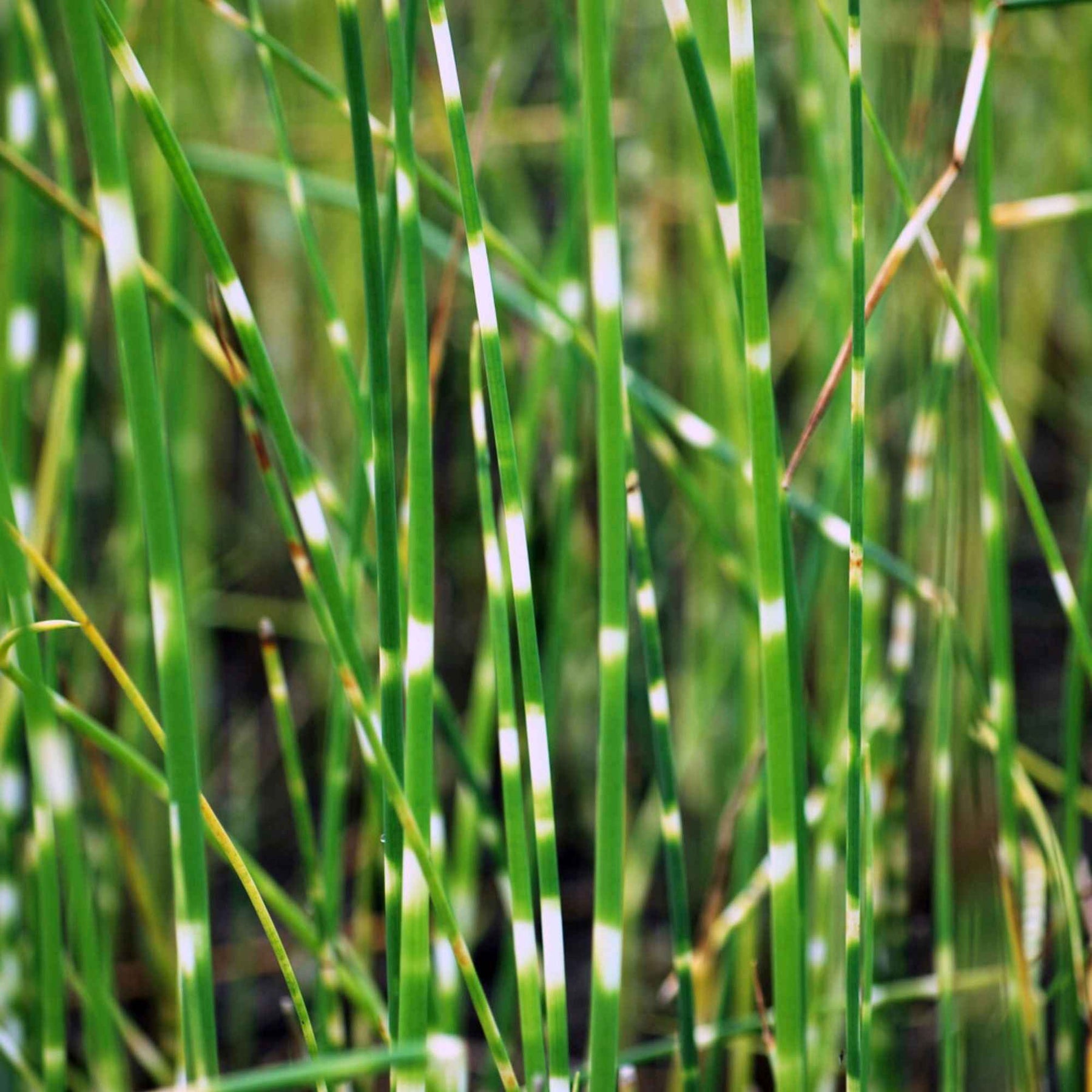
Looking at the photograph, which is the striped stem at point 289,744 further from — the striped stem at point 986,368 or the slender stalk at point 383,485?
the striped stem at point 986,368

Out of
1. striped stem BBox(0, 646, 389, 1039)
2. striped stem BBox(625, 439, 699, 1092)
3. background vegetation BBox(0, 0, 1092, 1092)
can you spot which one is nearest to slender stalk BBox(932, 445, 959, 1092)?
background vegetation BBox(0, 0, 1092, 1092)

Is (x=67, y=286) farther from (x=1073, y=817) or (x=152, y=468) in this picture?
(x=1073, y=817)

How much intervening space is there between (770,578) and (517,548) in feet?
0.22

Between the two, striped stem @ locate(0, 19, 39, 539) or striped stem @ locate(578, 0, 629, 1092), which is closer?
striped stem @ locate(578, 0, 629, 1092)

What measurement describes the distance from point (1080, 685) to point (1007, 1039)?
15 cm

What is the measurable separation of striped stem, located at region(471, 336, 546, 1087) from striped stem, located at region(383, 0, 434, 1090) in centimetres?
2

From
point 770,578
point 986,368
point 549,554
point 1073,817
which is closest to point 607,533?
point 770,578

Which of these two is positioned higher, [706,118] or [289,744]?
[706,118]

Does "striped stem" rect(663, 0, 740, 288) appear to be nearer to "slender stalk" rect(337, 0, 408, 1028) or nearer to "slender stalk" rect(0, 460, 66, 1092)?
"slender stalk" rect(337, 0, 408, 1028)

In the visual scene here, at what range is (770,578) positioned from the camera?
0.89 ft

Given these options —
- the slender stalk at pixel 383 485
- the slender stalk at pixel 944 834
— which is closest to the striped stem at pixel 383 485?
Answer: the slender stalk at pixel 383 485

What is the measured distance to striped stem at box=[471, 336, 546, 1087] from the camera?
0.30 m

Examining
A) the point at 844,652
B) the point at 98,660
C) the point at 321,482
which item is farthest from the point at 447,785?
the point at 321,482

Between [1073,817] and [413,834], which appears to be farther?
[1073,817]
